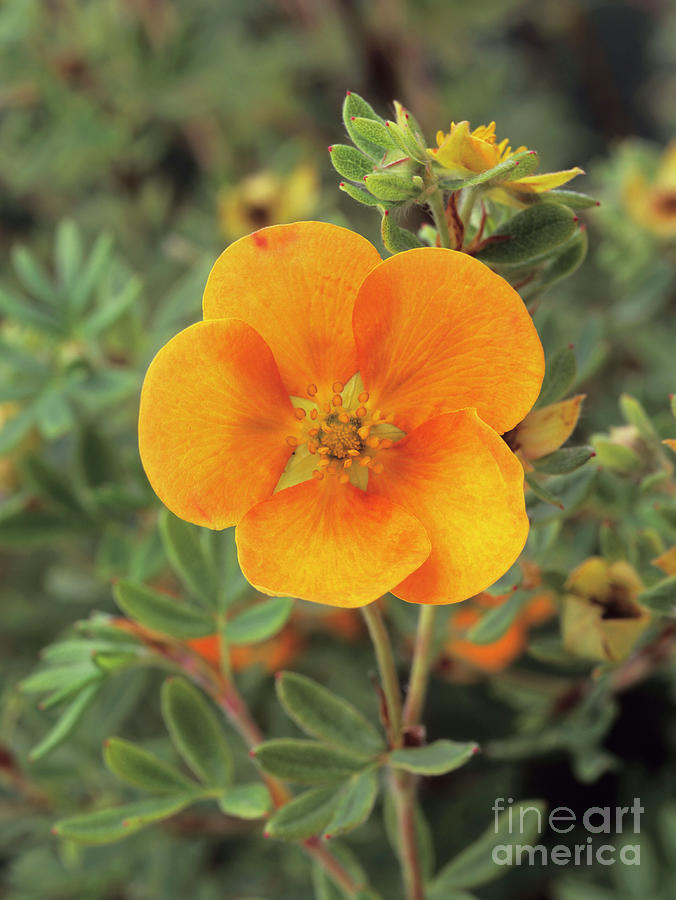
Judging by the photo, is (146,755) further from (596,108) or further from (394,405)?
(596,108)

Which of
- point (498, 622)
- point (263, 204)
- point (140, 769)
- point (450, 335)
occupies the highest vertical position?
point (263, 204)

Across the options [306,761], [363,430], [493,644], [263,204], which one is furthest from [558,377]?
[263,204]

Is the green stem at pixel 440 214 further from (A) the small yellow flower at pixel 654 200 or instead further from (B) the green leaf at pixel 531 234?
(A) the small yellow flower at pixel 654 200

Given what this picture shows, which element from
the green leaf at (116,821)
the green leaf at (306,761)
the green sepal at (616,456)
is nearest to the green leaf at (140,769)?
the green leaf at (116,821)

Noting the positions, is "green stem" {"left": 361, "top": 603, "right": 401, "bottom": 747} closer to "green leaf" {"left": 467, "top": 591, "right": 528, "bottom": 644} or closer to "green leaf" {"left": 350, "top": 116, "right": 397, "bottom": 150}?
"green leaf" {"left": 467, "top": 591, "right": 528, "bottom": 644}

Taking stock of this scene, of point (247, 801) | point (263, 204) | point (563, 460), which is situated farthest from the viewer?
point (263, 204)

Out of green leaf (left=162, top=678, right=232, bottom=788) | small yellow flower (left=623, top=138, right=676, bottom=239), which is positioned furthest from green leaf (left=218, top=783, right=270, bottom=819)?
small yellow flower (left=623, top=138, right=676, bottom=239)

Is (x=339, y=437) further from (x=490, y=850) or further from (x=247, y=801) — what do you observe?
(x=490, y=850)
